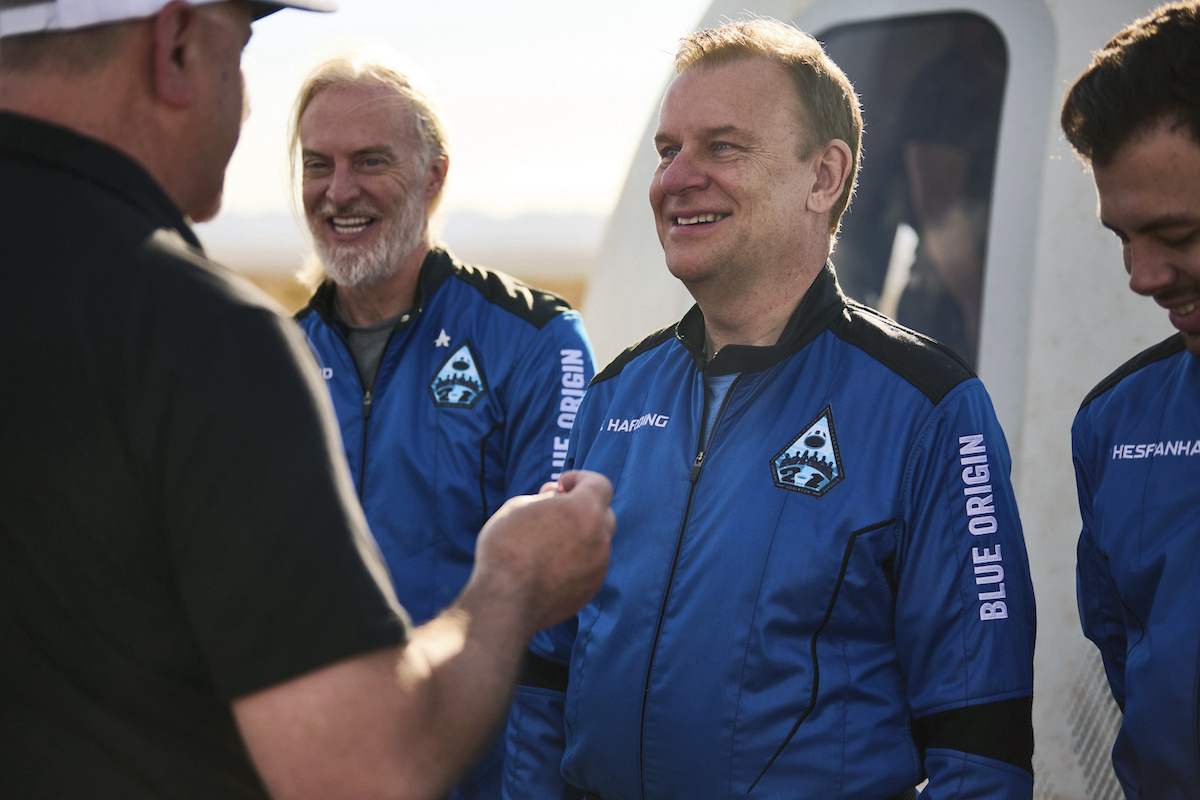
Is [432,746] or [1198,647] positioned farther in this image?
[1198,647]

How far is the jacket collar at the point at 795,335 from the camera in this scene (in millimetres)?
2219

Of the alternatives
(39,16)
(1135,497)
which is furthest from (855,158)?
(39,16)

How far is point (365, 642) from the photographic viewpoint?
1.06 metres

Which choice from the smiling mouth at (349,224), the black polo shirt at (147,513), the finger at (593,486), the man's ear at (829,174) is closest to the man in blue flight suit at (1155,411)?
the man's ear at (829,174)

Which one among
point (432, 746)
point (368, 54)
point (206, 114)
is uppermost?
point (368, 54)

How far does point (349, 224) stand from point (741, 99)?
1500mm

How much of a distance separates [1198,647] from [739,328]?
1.12 meters

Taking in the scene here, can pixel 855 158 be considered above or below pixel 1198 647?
above

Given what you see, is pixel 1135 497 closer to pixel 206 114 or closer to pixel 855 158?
pixel 855 158

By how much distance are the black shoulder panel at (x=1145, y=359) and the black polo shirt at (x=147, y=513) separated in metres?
1.87

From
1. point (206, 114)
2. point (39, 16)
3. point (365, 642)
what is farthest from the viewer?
point (206, 114)

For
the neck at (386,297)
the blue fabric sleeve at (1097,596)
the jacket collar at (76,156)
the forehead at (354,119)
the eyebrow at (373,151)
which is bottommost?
the blue fabric sleeve at (1097,596)

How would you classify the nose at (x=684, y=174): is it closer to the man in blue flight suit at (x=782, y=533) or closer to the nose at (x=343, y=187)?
the man in blue flight suit at (x=782, y=533)

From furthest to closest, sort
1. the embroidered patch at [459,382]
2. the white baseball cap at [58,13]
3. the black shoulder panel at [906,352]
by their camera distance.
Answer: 1. the embroidered patch at [459,382]
2. the black shoulder panel at [906,352]
3. the white baseball cap at [58,13]
